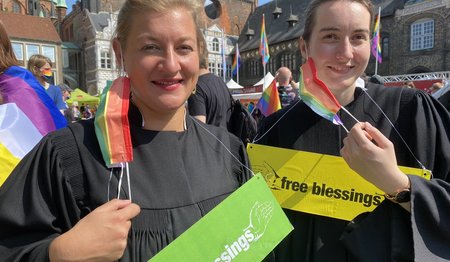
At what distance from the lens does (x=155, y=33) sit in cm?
139

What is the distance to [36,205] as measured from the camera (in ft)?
3.95

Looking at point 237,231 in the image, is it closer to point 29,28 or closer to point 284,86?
point 284,86

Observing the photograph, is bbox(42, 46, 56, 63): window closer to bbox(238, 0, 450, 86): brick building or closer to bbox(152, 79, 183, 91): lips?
bbox(238, 0, 450, 86): brick building

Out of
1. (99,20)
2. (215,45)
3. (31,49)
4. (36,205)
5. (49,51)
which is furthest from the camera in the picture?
(215,45)

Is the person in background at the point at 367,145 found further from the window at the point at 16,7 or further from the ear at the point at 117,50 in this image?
the window at the point at 16,7

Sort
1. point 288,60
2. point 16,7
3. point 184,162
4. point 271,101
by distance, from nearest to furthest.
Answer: point 184,162 < point 271,101 < point 288,60 < point 16,7

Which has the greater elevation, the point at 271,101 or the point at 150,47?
the point at 150,47

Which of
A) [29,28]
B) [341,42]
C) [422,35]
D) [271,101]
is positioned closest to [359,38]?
[341,42]

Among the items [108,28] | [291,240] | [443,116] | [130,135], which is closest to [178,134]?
[130,135]

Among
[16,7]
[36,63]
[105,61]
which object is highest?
[16,7]

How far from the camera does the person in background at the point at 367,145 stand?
4.64ft

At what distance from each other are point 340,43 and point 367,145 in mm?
545

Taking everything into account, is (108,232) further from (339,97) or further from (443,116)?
(443,116)

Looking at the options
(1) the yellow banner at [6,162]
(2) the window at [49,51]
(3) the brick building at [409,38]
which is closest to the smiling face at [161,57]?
(1) the yellow banner at [6,162]
